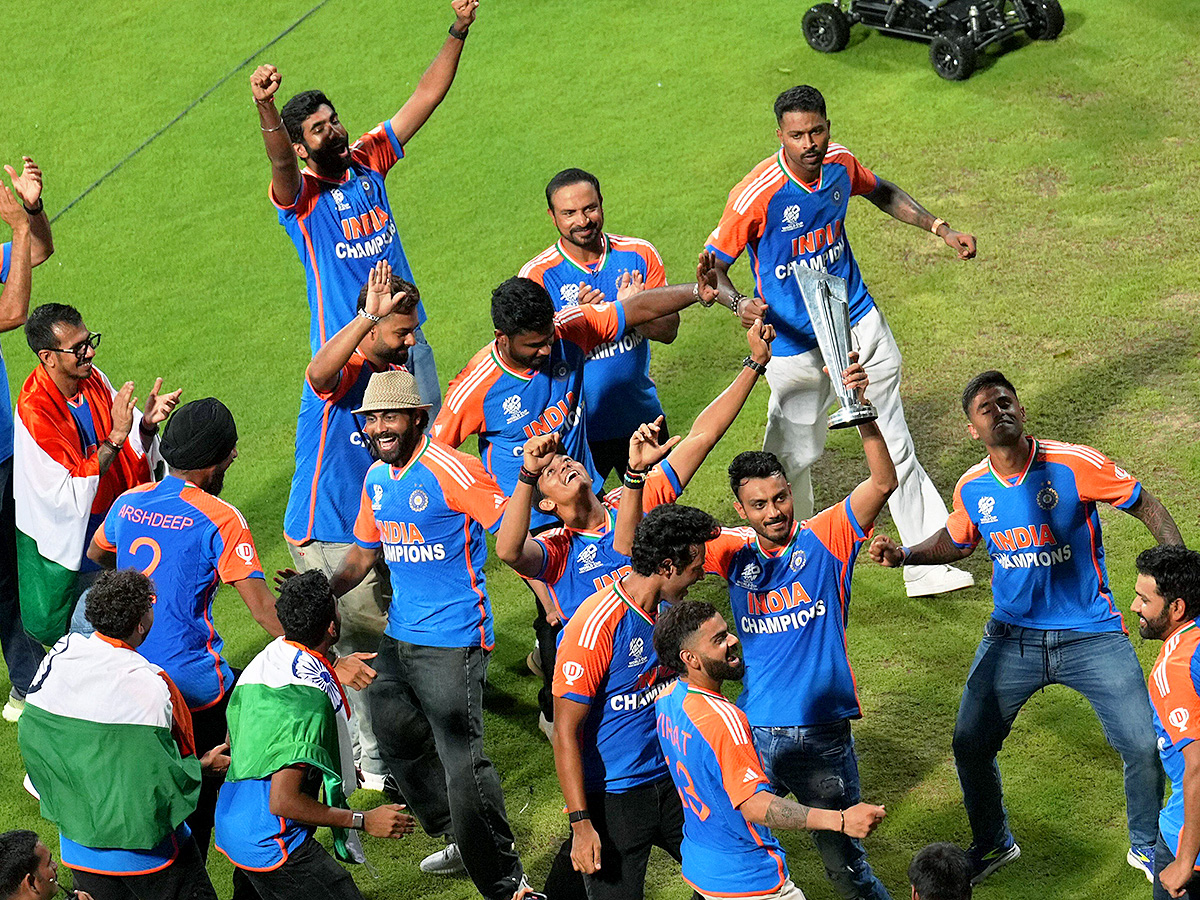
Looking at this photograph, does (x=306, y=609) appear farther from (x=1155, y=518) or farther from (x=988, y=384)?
(x=1155, y=518)

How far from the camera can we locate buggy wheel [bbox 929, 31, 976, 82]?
11.9m

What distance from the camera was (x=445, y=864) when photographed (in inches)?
247

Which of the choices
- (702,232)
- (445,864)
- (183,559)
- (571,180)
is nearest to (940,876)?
(445,864)

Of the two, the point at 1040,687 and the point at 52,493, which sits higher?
the point at 52,493

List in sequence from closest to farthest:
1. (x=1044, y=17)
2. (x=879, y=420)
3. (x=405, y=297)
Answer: (x=405, y=297), (x=879, y=420), (x=1044, y=17)

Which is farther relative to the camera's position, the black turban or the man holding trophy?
the man holding trophy

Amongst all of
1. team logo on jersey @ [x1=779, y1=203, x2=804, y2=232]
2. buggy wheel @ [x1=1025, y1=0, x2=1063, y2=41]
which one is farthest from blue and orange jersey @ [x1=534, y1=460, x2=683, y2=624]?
buggy wheel @ [x1=1025, y1=0, x2=1063, y2=41]

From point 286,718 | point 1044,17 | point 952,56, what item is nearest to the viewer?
point 286,718

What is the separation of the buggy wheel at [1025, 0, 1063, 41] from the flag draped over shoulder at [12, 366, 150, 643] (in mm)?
8839

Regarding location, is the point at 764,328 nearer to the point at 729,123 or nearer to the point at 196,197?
the point at 729,123

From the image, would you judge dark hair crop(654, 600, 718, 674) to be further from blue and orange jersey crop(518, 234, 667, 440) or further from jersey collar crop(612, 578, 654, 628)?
blue and orange jersey crop(518, 234, 667, 440)

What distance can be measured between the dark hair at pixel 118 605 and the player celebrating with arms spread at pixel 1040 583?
2.72 m

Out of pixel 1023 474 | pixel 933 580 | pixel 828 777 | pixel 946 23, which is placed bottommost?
pixel 933 580

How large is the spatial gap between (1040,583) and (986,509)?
0.35 meters
